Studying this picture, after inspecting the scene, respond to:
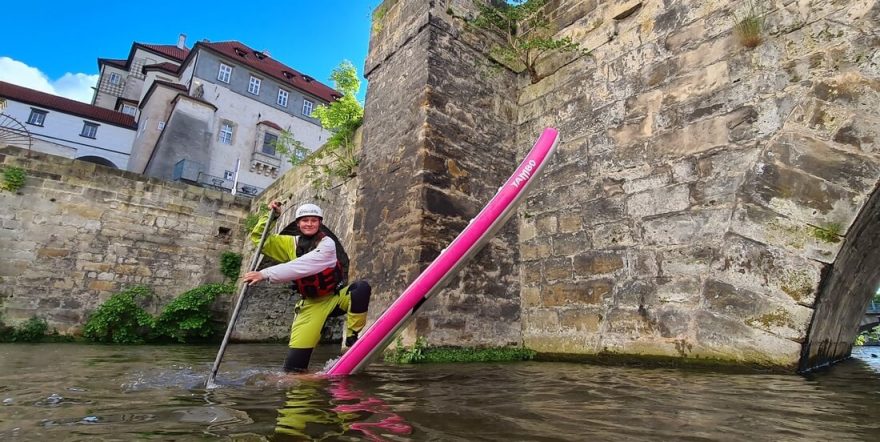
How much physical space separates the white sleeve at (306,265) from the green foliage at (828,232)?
124 inches

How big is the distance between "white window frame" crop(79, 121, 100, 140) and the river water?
2997 centimetres

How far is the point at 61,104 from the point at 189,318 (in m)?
25.8

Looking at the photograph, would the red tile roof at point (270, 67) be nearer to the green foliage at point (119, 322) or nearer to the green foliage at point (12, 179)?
the green foliage at point (12, 179)

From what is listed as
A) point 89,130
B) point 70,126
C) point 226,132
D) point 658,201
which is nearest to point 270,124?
point 226,132

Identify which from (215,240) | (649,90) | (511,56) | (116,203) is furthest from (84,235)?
(649,90)

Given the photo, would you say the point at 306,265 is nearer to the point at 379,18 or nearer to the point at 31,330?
the point at 379,18

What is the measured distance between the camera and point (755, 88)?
332 cm

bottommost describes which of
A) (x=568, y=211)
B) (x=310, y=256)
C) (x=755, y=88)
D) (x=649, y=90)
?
(x=310, y=256)

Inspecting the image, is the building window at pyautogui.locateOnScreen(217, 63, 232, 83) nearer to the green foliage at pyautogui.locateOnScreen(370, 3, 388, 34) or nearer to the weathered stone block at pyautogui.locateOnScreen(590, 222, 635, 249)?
the green foliage at pyautogui.locateOnScreen(370, 3, 388, 34)

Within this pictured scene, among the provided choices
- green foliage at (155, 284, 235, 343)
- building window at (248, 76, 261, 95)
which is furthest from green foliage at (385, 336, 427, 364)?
building window at (248, 76, 261, 95)

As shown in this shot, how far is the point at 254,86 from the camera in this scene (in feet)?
86.9

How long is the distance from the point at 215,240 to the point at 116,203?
1963 mm

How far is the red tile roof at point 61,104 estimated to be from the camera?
24.6m

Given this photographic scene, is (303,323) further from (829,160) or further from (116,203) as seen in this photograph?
(116,203)
